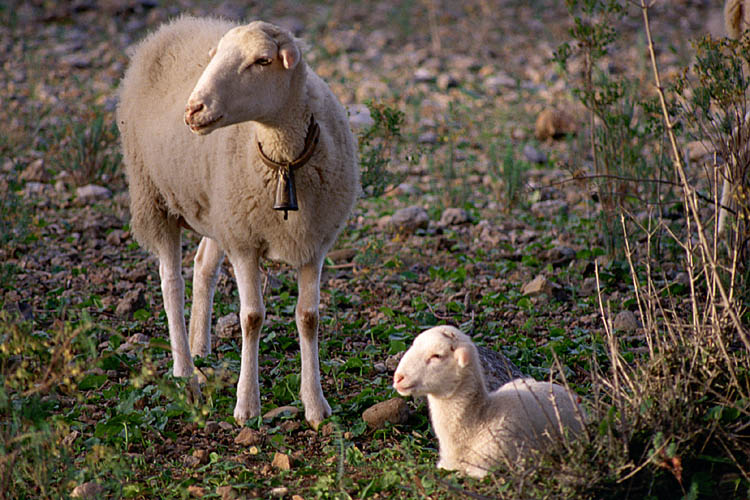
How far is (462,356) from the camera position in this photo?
12.9ft

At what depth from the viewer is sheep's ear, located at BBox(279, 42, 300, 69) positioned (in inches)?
175

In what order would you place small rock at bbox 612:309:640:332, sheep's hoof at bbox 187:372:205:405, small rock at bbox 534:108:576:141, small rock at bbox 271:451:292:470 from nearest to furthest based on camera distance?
small rock at bbox 271:451:292:470
sheep's hoof at bbox 187:372:205:405
small rock at bbox 612:309:640:332
small rock at bbox 534:108:576:141

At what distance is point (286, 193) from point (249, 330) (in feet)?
2.94

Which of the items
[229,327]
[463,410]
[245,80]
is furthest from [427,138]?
[463,410]

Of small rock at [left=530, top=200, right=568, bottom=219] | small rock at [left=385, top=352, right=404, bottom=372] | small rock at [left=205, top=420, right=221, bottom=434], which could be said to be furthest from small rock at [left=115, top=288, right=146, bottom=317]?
small rock at [left=530, top=200, right=568, bottom=219]

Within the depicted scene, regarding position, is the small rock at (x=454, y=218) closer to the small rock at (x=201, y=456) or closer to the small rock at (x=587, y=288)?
the small rock at (x=587, y=288)

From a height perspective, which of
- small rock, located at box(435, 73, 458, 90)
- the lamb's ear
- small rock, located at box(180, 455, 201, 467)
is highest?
the lamb's ear

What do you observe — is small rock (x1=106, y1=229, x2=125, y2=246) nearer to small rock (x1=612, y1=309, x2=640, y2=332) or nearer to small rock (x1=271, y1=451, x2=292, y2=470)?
small rock (x1=271, y1=451, x2=292, y2=470)

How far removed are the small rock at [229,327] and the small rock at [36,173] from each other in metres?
4.31

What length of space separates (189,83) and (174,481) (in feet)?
8.36

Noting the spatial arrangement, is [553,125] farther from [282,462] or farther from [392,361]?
[282,462]

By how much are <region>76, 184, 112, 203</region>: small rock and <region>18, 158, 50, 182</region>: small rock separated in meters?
0.63

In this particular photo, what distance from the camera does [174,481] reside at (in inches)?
164

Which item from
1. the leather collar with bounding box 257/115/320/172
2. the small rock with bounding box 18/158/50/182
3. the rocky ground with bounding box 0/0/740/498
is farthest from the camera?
the small rock with bounding box 18/158/50/182
